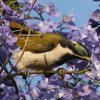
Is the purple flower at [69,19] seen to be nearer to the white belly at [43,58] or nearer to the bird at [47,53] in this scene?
the bird at [47,53]

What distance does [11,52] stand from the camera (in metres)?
1.54

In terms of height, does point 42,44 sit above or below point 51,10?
below

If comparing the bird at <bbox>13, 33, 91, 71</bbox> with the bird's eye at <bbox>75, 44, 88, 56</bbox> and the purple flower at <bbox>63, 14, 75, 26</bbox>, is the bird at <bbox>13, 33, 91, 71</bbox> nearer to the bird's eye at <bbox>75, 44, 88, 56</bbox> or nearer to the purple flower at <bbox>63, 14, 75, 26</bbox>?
the bird's eye at <bbox>75, 44, 88, 56</bbox>

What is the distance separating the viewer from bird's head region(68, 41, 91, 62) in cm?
195

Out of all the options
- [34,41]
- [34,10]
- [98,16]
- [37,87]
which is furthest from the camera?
[34,41]

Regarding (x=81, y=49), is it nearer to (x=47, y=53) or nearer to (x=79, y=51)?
(x=79, y=51)

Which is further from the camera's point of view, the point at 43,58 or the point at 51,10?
the point at 43,58

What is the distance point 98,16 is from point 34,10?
0.39 meters

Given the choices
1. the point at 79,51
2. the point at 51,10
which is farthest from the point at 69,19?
the point at 79,51

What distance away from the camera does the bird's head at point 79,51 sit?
1952mm

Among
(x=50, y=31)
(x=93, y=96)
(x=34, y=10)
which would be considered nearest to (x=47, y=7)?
(x=34, y=10)

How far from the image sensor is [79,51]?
7.01ft

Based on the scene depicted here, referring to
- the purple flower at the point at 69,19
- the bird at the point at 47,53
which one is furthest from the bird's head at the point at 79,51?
the purple flower at the point at 69,19

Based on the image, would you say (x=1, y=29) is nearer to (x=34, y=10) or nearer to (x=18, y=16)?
(x=18, y=16)
